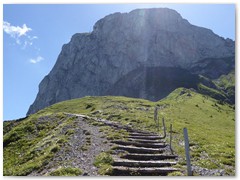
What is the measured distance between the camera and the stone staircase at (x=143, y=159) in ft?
77.0

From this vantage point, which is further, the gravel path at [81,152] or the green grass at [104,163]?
the gravel path at [81,152]

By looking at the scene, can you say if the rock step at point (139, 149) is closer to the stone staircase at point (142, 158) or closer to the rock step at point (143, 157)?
the stone staircase at point (142, 158)

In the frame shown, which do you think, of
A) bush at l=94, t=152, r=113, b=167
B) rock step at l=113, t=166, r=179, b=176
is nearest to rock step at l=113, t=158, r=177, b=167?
bush at l=94, t=152, r=113, b=167

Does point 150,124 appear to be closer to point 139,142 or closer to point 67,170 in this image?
point 139,142

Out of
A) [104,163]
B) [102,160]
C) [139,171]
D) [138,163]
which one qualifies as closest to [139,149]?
[138,163]

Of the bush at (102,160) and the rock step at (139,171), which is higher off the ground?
the bush at (102,160)

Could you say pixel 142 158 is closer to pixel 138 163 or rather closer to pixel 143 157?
pixel 143 157

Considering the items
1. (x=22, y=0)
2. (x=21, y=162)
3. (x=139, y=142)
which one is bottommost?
(x=21, y=162)

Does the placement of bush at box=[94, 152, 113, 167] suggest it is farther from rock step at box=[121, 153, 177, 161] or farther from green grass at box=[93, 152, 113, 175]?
rock step at box=[121, 153, 177, 161]

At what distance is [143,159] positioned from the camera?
28.2 meters

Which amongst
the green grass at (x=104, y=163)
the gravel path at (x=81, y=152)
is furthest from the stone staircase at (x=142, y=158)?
the gravel path at (x=81, y=152)

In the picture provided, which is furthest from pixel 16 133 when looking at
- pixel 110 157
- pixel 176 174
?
pixel 176 174

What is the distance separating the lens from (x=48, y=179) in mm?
21141

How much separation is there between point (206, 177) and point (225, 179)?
1.25m
